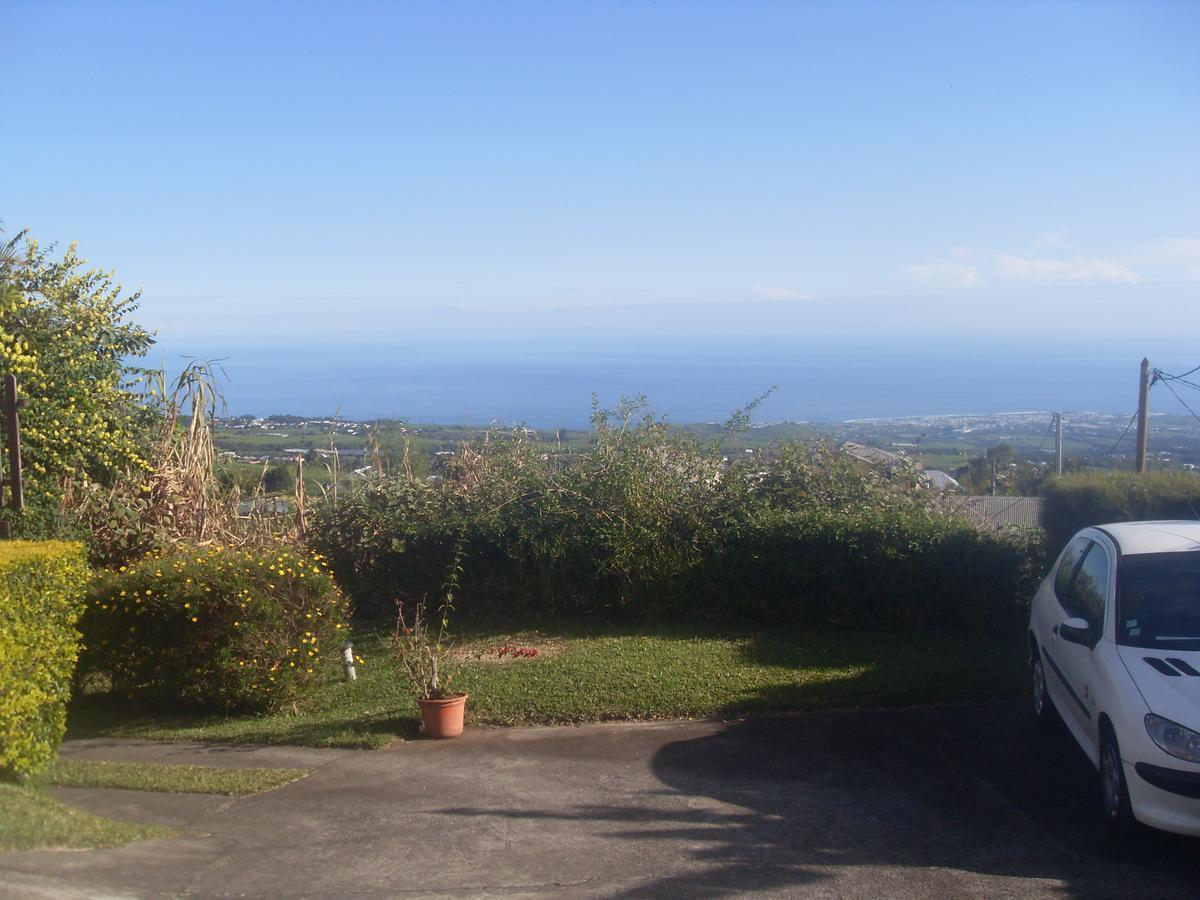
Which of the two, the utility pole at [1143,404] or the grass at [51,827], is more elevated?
the utility pole at [1143,404]

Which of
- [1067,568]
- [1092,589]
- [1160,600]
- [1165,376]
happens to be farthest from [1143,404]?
[1160,600]

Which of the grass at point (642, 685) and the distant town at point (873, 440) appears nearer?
the grass at point (642, 685)

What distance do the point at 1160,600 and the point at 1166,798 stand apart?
153cm

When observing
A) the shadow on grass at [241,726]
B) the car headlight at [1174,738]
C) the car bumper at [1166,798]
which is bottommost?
the shadow on grass at [241,726]

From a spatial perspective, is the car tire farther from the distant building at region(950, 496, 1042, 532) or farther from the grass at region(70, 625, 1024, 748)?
the distant building at region(950, 496, 1042, 532)

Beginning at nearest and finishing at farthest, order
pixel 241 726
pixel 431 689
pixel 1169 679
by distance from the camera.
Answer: pixel 1169 679 → pixel 431 689 → pixel 241 726

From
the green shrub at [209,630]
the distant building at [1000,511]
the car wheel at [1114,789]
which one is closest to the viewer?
the car wheel at [1114,789]

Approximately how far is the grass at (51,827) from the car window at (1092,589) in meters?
5.76

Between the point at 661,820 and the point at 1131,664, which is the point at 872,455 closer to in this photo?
the point at 1131,664

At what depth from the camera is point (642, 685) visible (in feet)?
29.2

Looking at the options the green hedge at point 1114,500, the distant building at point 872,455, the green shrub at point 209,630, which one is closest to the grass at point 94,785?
the green shrub at point 209,630

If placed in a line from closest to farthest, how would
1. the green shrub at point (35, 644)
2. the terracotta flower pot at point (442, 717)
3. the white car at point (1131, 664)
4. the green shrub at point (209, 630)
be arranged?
1. the white car at point (1131, 664)
2. the green shrub at point (35, 644)
3. the terracotta flower pot at point (442, 717)
4. the green shrub at point (209, 630)

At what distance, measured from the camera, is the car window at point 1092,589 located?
640 cm

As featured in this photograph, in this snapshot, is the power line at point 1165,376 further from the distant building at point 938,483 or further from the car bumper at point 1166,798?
the car bumper at point 1166,798
